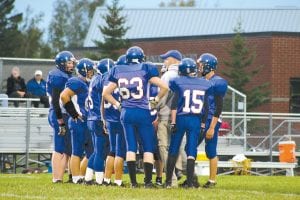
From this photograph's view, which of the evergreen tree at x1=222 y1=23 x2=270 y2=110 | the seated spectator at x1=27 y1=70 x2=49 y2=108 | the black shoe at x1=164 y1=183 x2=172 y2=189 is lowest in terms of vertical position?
the black shoe at x1=164 y1=183 x2=172 y2=189

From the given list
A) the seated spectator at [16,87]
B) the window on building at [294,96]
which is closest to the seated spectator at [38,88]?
the seated spectator at [16,87]

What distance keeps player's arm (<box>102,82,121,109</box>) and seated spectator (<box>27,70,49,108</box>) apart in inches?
364

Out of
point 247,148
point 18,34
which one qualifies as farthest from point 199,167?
point 18,34

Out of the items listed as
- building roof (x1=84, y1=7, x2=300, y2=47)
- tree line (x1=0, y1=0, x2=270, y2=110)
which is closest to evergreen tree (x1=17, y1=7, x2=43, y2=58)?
tree line (x1=0, y1=0, x2=270, y2=110)

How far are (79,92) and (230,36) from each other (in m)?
26.0

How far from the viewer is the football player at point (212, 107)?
1702cm

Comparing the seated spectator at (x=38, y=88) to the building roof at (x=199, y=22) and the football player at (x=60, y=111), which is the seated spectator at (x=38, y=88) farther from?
the building roof at (x=199, y=22)

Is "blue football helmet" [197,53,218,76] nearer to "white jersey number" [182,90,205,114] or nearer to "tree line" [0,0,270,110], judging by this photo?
"white jersey number" [182,90,205,114]

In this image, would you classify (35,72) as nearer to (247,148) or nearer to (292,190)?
(247,148)

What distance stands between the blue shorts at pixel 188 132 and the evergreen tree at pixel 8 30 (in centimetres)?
4595

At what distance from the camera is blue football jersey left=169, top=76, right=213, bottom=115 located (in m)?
16.3

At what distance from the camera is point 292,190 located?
1739 cm

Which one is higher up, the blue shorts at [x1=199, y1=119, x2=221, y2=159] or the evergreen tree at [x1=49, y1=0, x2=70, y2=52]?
the evergreen tree at [x1=49, y1=0, x2=70, y2=52]

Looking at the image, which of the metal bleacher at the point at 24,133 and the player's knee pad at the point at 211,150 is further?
the metal bleacher at the point at 24,133
